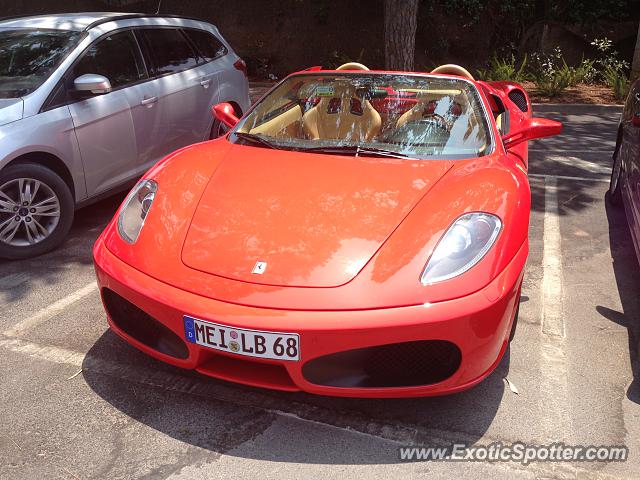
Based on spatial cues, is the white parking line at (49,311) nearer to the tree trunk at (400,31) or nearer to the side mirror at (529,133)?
the side mirror at (529,133)

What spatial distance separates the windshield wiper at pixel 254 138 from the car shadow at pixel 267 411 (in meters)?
1.32

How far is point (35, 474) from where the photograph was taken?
224 cm

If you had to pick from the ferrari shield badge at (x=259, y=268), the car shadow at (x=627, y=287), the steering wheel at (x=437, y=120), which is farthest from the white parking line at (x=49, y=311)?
the car shadow at (x=627, y=287)

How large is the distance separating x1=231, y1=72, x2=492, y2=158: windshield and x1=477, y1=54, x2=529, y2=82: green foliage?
8.37 m

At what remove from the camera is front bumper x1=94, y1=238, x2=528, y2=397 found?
88.7 inches

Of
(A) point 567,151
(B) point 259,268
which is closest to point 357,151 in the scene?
(B) point 259,268

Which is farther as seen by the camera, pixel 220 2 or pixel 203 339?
pixel 220 2

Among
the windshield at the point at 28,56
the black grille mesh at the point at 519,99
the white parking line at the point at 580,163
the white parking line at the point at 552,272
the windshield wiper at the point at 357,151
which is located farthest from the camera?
the white parking line at the point at 580,163

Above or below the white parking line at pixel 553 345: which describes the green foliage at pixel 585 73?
below

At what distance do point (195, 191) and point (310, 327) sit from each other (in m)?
1.10

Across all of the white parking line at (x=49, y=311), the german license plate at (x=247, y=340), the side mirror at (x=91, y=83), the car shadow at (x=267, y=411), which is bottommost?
the white parking line at (x=49, y=311)

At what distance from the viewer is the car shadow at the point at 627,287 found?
3.03 metres

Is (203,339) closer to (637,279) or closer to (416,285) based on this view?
(416,285)

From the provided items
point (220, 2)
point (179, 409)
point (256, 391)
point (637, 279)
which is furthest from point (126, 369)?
point (220, 2)
